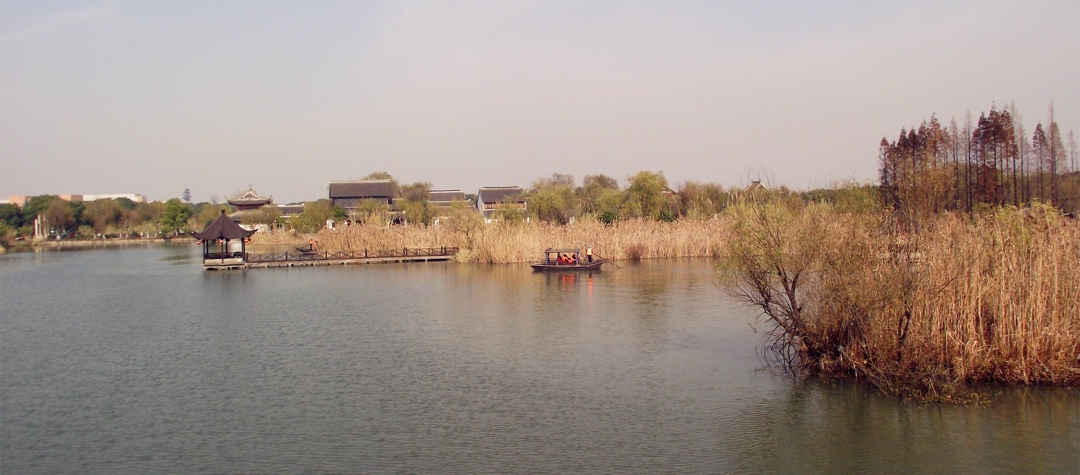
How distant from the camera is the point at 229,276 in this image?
32.0 m

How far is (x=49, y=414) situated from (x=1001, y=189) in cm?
3416

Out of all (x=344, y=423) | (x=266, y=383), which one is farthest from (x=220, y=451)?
(x=266, y=383)

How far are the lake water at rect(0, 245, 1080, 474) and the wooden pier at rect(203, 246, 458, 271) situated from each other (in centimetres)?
1460

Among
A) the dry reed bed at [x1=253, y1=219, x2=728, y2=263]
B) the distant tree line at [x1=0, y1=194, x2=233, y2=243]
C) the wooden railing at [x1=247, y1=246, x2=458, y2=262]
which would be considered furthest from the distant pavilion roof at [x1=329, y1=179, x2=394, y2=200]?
the dry reed bed at [x1=253, y1=219, x2=728, y2=263]

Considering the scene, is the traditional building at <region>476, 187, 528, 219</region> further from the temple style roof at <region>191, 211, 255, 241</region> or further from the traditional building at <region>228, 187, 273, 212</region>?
the temple style roof at <region>191, 211, 255, 241</region>

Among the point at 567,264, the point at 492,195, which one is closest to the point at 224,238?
the point at 567,264

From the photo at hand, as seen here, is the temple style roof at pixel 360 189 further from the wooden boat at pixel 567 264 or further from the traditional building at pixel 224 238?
the wooden boat at pixel 567 264

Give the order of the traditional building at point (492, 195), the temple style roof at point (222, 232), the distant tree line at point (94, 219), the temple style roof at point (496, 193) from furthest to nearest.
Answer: the temple style roof at point (496, 193), the traditional building at point (492, 195), the distant tree line at point (94, 219), the temple style roof at point (222, 232)

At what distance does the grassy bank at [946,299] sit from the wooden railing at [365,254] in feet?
91.0

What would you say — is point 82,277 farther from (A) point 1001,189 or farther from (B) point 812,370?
(A) point 1001,189

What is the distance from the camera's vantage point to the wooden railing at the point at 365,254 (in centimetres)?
3694

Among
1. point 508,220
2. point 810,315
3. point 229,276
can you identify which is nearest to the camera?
point 810,315

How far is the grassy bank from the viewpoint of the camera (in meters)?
10.7

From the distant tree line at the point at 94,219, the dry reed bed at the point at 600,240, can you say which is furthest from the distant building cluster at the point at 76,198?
the dry reed bed at the point at 600,240
